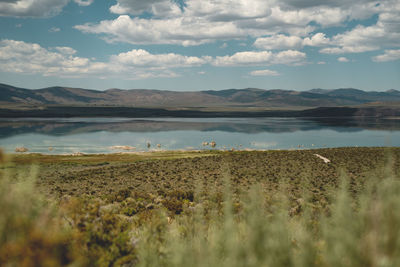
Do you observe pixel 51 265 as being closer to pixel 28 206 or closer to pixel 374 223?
pixel 28 206

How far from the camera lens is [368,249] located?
3.13 meters

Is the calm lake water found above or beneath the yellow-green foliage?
beneath

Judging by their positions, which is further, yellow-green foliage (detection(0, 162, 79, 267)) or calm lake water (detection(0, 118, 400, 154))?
calm lake water (detection(0, 118, 400, 154))

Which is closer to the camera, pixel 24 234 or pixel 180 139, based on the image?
pixel 24 234

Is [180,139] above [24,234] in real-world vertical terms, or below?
below

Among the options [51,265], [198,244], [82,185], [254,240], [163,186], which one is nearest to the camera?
[51,265]

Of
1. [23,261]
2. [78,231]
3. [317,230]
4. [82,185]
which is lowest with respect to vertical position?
[82,185]

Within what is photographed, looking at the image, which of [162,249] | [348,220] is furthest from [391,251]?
[162,249]

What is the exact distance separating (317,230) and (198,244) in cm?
373

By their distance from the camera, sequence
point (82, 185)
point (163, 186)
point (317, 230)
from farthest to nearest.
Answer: point (82, 185) → point (163, 186) → point (317, 230)

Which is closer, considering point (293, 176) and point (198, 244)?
point (198, 244)

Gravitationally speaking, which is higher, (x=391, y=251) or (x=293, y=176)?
(x=391, y=251)

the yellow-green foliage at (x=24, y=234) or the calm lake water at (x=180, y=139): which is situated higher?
the yellow-green foliage at (x=24, y=234)

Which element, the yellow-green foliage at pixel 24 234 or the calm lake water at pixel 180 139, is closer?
the yellow-green foliage at pixel 24 234
